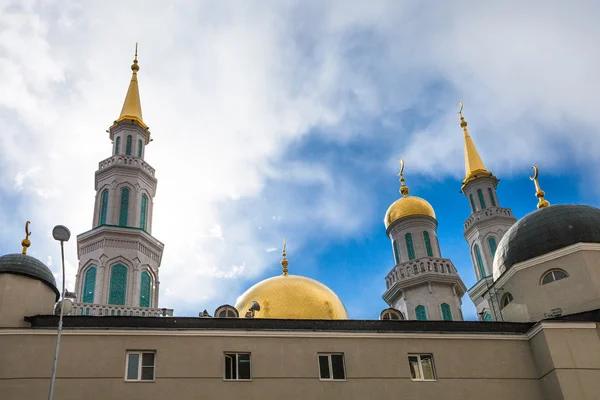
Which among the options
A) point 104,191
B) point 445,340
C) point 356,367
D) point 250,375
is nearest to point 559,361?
point 445,340

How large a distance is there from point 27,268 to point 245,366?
7039mm

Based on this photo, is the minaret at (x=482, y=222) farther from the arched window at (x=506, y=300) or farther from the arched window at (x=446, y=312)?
the arched window at (x=506, y=300)

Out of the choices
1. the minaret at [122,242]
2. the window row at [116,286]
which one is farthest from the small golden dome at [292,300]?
the window row at [116,286]

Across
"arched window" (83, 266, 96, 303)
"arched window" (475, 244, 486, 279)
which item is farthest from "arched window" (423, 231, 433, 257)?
"arched window" (83, 266, 96, 303)

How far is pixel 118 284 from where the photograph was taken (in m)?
33.8

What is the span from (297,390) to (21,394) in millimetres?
6858

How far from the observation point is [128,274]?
112ft

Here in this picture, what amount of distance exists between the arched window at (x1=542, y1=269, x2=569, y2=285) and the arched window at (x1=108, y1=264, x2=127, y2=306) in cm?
1855

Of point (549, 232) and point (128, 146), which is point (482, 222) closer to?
point (549, 232)

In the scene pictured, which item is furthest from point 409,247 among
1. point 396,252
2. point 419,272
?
point 419,272

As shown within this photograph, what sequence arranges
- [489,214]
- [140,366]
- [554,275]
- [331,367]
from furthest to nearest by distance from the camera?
1. [489,214]
2. [554,275]
3. [331,367]
4. [140,366]

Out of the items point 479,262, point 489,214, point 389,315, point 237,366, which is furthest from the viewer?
point 489,214

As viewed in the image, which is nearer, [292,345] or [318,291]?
[292,345]

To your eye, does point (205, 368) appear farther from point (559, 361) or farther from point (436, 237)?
point (436, 237)
